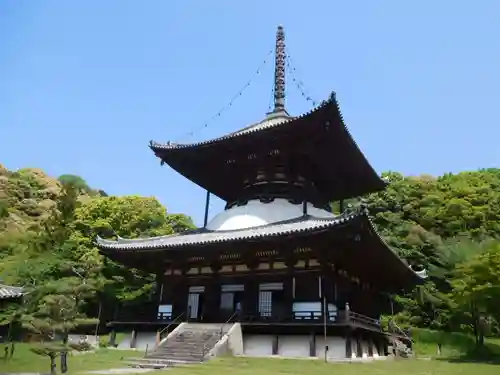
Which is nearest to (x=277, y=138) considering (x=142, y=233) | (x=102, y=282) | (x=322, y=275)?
(x=322, y=275)

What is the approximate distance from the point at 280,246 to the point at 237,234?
2.45 metres

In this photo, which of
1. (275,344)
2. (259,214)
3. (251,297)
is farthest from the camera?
(259,214)

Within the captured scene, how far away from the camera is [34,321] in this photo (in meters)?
12.9

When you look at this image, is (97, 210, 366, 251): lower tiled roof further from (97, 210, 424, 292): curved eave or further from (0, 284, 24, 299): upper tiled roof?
(0, 284, 24, 299): upper tiled roof

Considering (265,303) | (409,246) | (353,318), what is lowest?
(353,318)

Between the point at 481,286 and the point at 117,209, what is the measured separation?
1343 inches

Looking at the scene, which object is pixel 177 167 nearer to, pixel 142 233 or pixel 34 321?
pixel 34 321

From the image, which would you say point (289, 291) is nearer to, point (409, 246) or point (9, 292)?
point (9, 292)

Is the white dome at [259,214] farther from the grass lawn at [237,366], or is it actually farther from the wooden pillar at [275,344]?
the grass lawn at [237,366]

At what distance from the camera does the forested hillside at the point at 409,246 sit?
2670 centimetres

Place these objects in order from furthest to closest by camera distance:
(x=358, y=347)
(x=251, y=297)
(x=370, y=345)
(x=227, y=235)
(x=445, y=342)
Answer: (x=445, y=342)
(x=370, y=345)
(x=227, y=235)
(x=251, y=297)
(x=358, y=347)

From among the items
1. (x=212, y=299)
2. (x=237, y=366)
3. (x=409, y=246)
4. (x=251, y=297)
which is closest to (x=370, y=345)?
(x=251, y=297)

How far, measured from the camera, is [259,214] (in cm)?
2306

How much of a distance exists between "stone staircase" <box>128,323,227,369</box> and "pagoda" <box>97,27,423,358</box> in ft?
5.22
